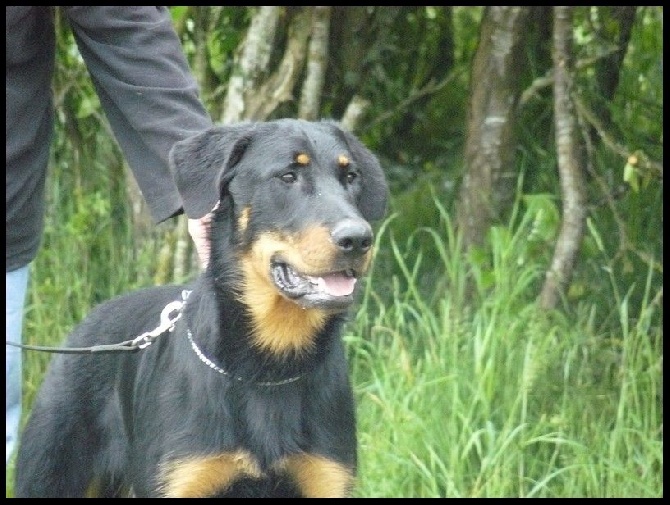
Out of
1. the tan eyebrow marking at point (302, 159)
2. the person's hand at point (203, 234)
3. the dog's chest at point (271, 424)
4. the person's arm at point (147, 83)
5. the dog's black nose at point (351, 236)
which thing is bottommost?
the dog's chest at point (271, 424)

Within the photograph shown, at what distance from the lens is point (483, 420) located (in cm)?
504

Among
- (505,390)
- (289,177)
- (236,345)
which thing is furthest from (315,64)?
(236,345)

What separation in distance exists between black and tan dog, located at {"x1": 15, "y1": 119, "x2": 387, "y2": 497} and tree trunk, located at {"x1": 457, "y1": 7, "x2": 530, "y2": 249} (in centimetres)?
214

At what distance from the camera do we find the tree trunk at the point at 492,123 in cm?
616

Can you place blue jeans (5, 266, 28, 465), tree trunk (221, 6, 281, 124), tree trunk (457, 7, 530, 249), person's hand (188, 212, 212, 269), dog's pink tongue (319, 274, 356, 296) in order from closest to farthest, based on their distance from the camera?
dog's pink tongue (319, 274, 356, 296) → person's hand (188, 212, 212, 269) → blue jeans (5, 266, 28, 465) → tree trunk (457, 7, 530, 249) → tree trunk (221, 6, 281, 124)

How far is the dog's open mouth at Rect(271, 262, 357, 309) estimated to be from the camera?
359 centimetres

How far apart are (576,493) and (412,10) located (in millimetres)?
3343

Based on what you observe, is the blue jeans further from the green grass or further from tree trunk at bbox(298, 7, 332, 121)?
tree trunk at bbox(298, 7, 332, 121)

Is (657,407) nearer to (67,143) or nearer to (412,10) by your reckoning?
(412,10)

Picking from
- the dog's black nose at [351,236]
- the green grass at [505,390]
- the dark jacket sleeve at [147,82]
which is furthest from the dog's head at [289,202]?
the green grass at [505,390]

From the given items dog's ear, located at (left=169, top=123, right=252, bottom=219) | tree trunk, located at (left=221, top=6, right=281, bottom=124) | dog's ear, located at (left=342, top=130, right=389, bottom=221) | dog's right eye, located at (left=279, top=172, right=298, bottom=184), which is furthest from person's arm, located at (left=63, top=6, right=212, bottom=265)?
tree trunk, located at (left=221, top=6, right=281, bottom=124)

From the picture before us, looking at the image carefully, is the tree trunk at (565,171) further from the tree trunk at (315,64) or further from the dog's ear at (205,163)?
the dog's ear at (205,163)

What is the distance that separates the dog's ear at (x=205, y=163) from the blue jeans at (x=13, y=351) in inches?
34.1

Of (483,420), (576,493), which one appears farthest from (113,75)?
→ (576,493)
